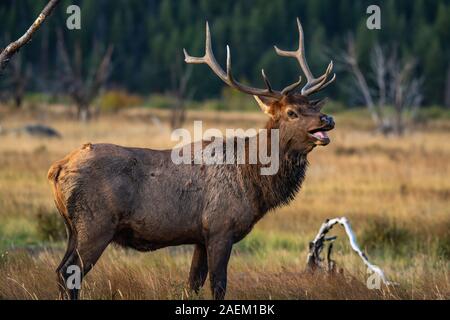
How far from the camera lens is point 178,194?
766 cm

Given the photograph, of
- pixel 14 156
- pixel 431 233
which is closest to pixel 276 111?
pixel 431 233

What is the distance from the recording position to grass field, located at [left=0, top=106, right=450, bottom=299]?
8117 mm

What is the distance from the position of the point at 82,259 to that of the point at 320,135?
2196 millimetres

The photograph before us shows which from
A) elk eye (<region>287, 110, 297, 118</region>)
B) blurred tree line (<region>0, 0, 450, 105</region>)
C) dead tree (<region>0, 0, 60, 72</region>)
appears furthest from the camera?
blurred tree line (<region>0, 0, 450, 105</region>)

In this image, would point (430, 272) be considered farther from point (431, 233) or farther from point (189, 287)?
point (431, 233)

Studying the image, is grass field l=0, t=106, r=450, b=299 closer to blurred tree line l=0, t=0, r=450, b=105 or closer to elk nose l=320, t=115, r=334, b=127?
elk nose l=320, t=115, r=334, b=127

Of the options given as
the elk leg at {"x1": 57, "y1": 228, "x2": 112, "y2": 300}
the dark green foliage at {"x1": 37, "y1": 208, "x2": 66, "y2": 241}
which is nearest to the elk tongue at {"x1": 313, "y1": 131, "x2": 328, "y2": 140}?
the elk leg at {"x1": 57, "y1": 228, "x2": 112, "y2": 300}

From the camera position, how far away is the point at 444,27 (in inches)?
2413

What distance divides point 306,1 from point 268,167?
6461cm

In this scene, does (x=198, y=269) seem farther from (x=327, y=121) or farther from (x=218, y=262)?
(x=327, y=121)
